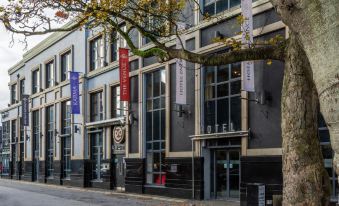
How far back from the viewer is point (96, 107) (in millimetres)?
34312

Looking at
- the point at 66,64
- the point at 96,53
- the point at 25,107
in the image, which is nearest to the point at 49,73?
the point at 66,64

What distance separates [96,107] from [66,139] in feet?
20.9

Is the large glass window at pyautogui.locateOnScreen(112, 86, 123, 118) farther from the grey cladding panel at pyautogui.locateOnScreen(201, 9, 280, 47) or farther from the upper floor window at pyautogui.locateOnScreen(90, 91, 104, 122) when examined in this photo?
the grey cladding panel at pyautogui.locateOnScreen(201, 9, 280, 47)

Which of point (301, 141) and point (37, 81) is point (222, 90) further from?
point (37, 81)

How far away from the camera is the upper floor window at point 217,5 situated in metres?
21.3

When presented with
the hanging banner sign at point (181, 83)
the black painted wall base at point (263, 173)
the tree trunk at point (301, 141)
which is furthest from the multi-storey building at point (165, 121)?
the tree trunk at point (301, 141)

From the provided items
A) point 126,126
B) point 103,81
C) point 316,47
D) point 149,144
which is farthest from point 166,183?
point 316,47

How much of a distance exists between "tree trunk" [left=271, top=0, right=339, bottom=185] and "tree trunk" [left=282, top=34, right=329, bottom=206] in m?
4.89

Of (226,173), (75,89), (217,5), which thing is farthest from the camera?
(75,89)

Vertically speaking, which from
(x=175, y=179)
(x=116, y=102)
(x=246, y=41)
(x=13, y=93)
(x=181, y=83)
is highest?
(x=13, y=93)

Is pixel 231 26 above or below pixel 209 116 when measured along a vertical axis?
above

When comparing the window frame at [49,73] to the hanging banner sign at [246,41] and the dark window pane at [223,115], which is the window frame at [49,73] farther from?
the hanging banner sign at [246,41]

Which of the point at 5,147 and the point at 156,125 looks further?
the point at 5,147

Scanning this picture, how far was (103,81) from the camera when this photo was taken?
1288 inches
